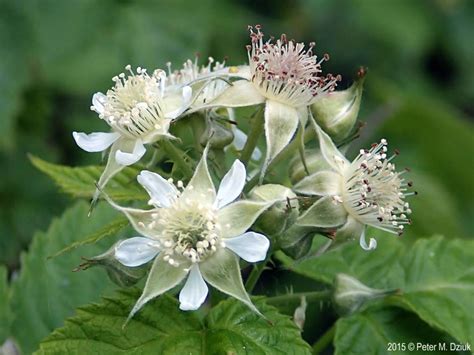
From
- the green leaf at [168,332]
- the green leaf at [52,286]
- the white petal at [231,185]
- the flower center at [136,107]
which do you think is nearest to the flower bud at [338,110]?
the white petal at [231,185]

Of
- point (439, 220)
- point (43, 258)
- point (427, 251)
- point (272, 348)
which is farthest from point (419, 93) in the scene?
→ point (272, 348)

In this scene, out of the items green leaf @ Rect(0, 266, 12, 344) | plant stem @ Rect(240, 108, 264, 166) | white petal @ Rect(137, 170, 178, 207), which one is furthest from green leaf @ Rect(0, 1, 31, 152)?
white petal @ Rect(137, 170, 178, 207)

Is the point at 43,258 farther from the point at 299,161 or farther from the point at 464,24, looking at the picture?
the point at 464,24

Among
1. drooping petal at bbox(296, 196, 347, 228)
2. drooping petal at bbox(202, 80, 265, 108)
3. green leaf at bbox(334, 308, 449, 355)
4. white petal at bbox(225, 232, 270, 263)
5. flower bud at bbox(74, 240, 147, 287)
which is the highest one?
drooping petal at bbox(202, 80, 265, 108)

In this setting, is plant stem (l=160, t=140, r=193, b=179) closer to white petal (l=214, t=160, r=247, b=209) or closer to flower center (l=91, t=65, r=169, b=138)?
flower center (l=91, t=65, r=169, b=138)

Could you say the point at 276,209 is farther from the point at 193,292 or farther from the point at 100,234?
the point at 100,234

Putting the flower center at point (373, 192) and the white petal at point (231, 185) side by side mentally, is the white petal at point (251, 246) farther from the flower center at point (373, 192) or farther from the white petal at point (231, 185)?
the flower center at point (373, 192)
